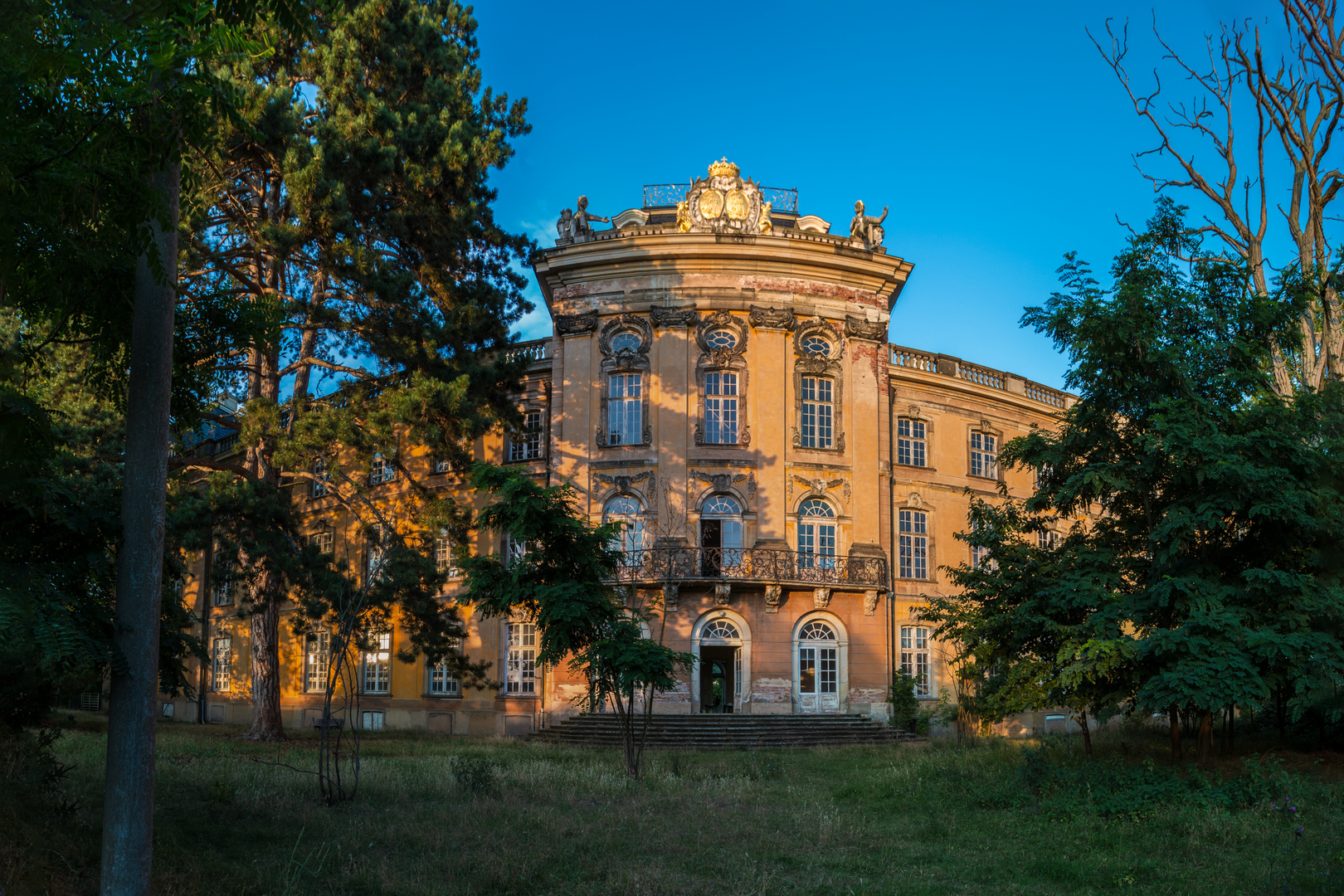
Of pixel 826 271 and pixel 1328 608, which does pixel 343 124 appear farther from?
pixel 1328 608

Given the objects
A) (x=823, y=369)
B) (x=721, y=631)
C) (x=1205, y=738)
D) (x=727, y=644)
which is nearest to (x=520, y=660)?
(x=721, y=631)

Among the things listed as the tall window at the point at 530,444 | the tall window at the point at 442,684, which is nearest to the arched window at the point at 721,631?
the tall window at the point at 530,444

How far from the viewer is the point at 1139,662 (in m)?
13.6

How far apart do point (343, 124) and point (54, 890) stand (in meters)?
18.4

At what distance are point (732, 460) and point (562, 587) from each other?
13139 mm

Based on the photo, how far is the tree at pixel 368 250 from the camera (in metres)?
21.3

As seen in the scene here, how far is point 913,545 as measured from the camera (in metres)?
31.1

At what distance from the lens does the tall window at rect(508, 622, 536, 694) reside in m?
28.9

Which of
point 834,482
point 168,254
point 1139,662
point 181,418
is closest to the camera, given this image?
point 168,254

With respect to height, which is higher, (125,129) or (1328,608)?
(125,129)

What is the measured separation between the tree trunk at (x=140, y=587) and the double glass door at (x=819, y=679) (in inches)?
910

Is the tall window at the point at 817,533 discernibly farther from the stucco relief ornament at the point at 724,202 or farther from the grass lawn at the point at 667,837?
the grass lawn at the point at 667,837

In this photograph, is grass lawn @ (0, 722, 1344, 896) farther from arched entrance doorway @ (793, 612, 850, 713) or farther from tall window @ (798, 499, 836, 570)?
tall window @ (798, 499, 836, 570)

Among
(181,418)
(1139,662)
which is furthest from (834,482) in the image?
(181,418)
